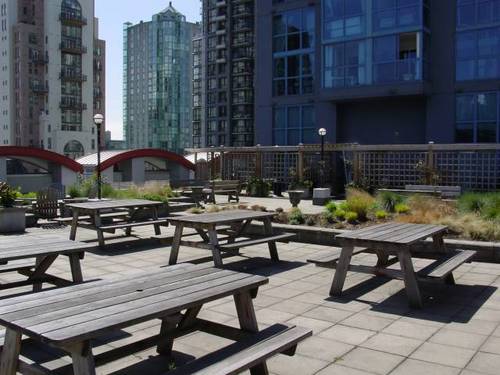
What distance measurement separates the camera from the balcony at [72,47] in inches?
3406

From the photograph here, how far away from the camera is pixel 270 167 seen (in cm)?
2923

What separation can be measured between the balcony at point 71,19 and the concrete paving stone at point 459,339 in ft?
298

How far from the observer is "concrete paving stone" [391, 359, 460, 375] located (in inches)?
171

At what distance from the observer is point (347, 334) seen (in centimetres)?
530

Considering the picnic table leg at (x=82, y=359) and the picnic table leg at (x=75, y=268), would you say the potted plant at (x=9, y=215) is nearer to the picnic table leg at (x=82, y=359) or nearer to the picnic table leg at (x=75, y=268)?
the picnic table leg at (x=75, y=268)

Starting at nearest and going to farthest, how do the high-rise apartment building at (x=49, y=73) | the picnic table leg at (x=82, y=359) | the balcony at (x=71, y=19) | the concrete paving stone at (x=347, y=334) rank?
1. the picnic table leg at (x=82, y=359)
2. the concrete paving stone at (x=347, y=334)
3. the high-rise apartment building at (x=49, y=73)
4. the balcony at (x=71, y=19)

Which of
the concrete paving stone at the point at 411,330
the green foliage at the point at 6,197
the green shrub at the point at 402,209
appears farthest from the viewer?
the green foliage at the point at 6,197

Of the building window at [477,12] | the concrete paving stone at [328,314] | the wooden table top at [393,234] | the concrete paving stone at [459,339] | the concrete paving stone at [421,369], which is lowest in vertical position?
the concrete paving stone at [421,369]

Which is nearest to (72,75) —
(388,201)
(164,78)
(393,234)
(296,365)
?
(164,78)

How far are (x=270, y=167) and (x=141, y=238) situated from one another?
18.2 metres

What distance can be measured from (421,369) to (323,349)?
Result: 2.76 ft

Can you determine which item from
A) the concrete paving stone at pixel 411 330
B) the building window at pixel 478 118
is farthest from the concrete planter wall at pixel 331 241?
the building window at pixel 478 118

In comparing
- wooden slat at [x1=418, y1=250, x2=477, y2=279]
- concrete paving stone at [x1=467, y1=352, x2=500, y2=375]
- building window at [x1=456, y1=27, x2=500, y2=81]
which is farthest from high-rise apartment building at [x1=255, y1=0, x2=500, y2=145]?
concrete paving stone at [x1=467, y1=352, x2=500, y2=375]

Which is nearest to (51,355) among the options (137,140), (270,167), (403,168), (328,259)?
(328,259)
